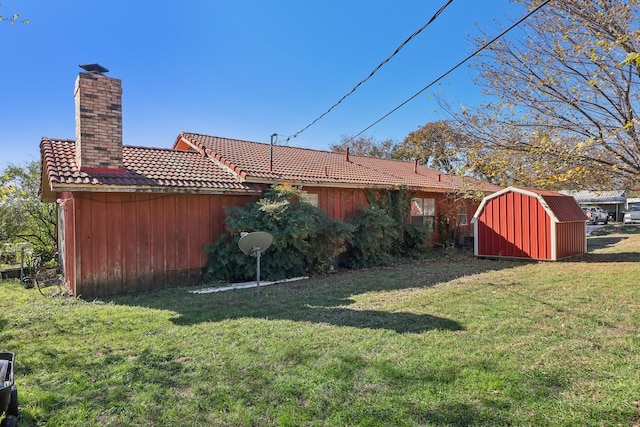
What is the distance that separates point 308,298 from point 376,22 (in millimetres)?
6699

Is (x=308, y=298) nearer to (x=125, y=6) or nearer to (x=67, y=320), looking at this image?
(x=67, y=320)

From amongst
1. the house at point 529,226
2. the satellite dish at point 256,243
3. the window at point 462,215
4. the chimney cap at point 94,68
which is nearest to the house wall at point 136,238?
the satellite dish at point 256,243

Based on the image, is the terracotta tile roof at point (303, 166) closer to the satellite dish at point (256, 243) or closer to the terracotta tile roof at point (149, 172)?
the terracotta tile roof at point (149, 172)

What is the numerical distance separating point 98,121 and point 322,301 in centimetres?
579

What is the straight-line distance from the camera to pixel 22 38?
849 centimetres

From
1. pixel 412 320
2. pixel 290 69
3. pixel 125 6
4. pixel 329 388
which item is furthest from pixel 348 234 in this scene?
pixel 125 6

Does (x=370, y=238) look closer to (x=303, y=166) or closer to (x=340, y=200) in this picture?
(x=340, y=200)

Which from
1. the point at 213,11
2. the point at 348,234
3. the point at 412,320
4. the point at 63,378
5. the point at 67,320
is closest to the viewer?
the point at 63,378

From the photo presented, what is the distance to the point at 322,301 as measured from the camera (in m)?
6.48

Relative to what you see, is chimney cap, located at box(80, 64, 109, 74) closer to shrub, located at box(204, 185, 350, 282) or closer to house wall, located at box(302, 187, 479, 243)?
shrub, located at box(204, 185, 350, 282)

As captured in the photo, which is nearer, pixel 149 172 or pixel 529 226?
pixel 149 172

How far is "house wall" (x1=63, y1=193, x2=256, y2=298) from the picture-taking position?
23.8 feet

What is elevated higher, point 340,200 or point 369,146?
point 369,146

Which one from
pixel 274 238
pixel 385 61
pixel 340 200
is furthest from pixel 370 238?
pixel 385 61
